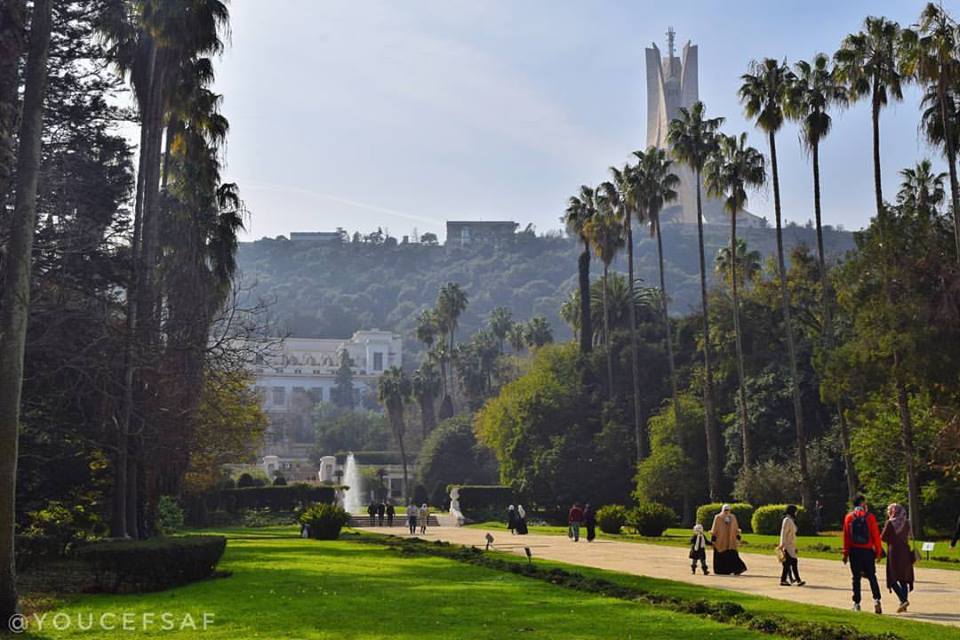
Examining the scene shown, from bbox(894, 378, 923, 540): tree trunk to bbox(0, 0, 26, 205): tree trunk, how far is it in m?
28.6

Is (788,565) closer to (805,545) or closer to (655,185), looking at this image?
(805,545)

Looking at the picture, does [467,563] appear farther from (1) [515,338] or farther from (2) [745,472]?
(1) [515,338]

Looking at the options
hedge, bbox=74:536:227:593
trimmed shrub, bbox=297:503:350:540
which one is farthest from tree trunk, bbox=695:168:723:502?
hedge, bbox=74:536:227:593

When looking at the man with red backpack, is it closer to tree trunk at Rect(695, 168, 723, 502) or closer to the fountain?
tree trunk at Rect(695, 168, 723, 502)

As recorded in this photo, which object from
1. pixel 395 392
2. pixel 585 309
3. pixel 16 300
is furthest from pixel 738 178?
pixel 395 392

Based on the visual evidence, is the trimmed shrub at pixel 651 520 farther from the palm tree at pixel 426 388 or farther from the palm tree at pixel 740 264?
the palm tree at pixel 426 388

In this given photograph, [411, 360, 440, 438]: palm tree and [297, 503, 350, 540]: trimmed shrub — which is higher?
[411, 360, 440, 438]: palm tree

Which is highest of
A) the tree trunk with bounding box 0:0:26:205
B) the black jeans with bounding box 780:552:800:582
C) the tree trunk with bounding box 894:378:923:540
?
the tree trunk with bounding box 0:0:26:205

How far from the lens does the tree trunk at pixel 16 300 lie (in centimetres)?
1503

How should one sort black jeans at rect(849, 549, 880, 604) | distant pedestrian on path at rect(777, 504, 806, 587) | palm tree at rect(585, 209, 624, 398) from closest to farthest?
black jeans at rect(849, 549, 880, 604), distant pedestrian on path at rect(777, 504, 806, 587), palm tree at rect(585, 209, 624, 398)

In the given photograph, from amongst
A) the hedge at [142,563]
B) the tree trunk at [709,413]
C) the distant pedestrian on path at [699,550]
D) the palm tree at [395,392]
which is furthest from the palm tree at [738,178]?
the palm tree at [395,392]

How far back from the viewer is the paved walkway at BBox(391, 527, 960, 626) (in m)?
16.8

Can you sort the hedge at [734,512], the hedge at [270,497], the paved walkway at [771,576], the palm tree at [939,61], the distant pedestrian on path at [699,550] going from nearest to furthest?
the paved walkway at [771,576] → the distant pedestrian on path at [699,550] → the palm tree at [939,61] → the hedge at [734,512] → the hedge at [270,497]

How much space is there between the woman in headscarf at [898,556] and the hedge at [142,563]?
39.1 ft
